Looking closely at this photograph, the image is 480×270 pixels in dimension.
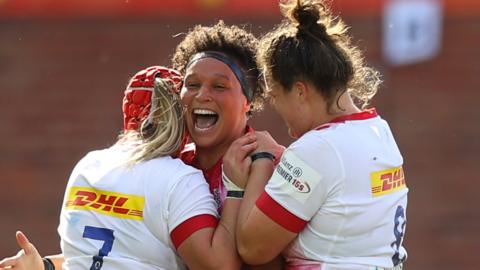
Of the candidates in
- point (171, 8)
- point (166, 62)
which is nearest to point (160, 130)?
point (166, 62)

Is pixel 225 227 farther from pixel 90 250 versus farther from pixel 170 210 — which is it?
pixel 90 250

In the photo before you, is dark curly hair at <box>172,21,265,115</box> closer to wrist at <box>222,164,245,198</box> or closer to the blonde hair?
the blonde hair

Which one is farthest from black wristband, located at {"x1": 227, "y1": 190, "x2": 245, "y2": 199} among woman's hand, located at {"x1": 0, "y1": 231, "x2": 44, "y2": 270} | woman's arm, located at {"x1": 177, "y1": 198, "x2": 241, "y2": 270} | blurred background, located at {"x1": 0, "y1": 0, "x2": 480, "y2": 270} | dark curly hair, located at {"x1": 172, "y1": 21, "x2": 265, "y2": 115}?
blurred background, located at {"x1": 0, "y1": 0, "x2": 480, "y2": 270}

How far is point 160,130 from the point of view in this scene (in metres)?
4.70

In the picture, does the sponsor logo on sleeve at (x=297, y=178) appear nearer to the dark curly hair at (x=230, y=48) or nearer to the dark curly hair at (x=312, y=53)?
the dark curly hair at (x=312, y=53)

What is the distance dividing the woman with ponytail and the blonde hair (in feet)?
0.88

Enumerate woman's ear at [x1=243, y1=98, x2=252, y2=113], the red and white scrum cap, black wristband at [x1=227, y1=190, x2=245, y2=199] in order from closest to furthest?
black wristband at [x1=227, y1=190, x2=245, y2=199] → the red and white scrum cap → woman's ear at [x1=243, y1=98, x2=252, y2=113]

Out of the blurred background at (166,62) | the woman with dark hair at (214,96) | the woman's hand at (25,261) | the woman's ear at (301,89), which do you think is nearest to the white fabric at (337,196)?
the woman's ear at (301,89)

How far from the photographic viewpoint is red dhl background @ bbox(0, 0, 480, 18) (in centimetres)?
1098

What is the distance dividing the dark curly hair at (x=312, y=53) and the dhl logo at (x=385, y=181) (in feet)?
1.06

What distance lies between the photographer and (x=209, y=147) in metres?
4.98

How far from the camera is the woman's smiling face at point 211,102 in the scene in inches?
193

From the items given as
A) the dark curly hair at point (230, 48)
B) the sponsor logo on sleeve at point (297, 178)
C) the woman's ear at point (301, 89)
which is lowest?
the sponsor logo on sleeve at point (297, 178)

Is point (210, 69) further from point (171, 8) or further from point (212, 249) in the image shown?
point (171, 8)
